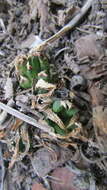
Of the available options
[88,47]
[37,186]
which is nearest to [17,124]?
[37,186]

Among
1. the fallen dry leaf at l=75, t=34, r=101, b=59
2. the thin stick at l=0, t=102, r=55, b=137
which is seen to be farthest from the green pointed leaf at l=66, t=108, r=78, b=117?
the fallen dry leaf at l=75, t=34, r=101, b=59

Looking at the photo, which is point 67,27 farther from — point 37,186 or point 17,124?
point 37,186

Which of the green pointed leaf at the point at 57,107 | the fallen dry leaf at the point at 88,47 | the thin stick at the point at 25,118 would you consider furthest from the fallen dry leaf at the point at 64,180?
the fallen dry leaf at the point at 88,47

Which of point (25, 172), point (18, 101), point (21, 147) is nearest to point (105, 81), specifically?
point (18, 101)

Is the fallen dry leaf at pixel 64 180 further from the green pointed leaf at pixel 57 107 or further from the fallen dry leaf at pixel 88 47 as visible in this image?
the fallen dry leaf at pixel 88 47

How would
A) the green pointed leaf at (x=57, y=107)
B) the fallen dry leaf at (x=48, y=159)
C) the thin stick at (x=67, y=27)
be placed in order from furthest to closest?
the thin stick at (x=67, y=27) → the fallen dry leaf at (x=48, y=159) → the green pointed leaf at (x=57, y=107)

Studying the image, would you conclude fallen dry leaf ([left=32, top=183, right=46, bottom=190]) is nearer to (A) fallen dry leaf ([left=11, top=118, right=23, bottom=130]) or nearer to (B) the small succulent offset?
(A) fallen dry leaf ([left=11, top=118, right=23, bottom=130])

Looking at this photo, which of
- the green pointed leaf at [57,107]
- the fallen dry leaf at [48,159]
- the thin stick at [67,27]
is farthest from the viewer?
the thin stick at [67,27]
